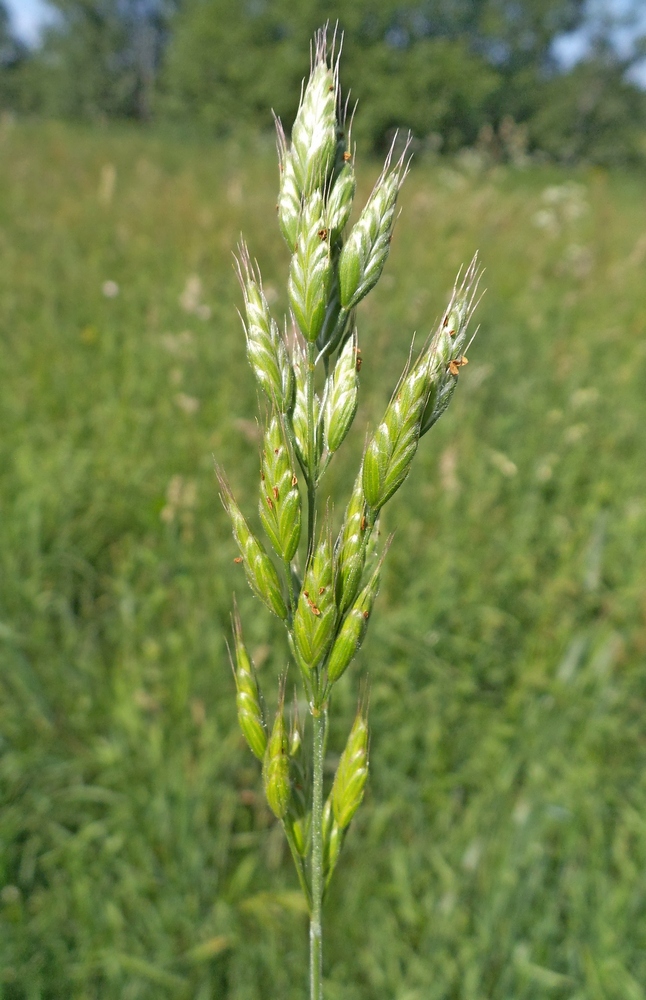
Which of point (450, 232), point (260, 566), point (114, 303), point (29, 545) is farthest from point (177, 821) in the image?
point (450, 232)

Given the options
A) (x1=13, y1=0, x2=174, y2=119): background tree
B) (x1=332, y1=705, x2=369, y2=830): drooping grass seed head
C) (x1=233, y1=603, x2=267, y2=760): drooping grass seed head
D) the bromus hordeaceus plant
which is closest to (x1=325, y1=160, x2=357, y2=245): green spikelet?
the bromus hordeaceus plant

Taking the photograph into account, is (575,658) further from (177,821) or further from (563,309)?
(563,309)

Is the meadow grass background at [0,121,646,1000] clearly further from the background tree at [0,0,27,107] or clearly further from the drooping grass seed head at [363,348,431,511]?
the background tree at [0,0,27,107]

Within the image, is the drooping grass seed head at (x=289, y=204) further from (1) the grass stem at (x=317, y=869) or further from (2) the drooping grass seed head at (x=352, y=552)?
(1) the grass stem at (x=317, y=869)

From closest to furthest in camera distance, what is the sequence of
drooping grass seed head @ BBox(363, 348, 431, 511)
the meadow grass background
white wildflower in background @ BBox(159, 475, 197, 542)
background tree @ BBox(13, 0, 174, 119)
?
drooping grass seed head @ BBox(363, 348, 431, 511) < the meadow grass background < white wildflower in background @ BBox(159, 475, 197, 542) < background tree @ BBox(13, 0, 174, 119)

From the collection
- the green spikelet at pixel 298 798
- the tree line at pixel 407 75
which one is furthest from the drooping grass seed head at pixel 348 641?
the tree line at pixel 407 75

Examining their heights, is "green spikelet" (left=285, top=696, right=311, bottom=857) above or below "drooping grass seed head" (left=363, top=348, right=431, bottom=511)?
below

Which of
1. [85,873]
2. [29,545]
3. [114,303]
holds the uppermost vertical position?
[114,303]

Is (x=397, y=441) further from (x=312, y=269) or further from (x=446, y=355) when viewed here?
(x=312, y=269)

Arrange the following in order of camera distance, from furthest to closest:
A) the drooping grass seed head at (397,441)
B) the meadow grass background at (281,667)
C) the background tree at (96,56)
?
the background tree at (96,56) < the meadow grass background at (281,667) < the drooping grass seed head at (397,441)
